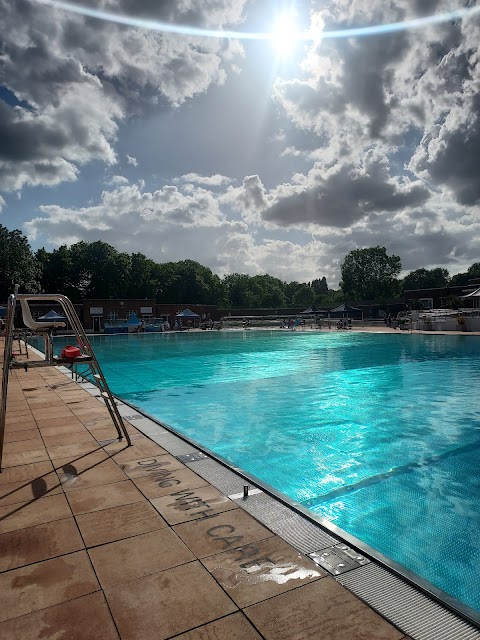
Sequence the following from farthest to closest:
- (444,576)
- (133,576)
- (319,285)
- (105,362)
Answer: (319,285)
(105,362)
(444,576)
(133,576)

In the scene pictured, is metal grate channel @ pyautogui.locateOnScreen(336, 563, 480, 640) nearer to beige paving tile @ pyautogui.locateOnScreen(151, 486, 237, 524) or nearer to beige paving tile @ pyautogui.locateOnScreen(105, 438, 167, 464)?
beige paving tile @ pyautogui.locateOnScreen(151, 486, 237, 524)

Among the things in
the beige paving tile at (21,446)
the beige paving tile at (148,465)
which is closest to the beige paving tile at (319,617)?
the beige paving tile at (148,465)

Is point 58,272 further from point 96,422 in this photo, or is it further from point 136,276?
point 96,422

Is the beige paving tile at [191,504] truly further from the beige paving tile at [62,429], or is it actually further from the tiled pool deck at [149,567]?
the beige paving tile at [62,429]

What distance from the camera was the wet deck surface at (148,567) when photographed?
2.06m

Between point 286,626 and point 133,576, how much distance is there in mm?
998

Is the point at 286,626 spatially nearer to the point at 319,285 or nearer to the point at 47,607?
the point at 47,607

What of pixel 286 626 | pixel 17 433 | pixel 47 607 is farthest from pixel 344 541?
pixel 17 433

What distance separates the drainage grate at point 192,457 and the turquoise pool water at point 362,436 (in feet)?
4.67

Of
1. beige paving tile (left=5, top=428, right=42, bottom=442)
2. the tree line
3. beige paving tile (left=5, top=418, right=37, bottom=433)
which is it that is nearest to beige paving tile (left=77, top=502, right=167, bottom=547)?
beige paving tile (left=5, top=428, right=42, bottom=442)

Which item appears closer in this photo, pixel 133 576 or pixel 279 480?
pixel 133 576

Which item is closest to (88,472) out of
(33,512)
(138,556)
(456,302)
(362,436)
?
(33,512)

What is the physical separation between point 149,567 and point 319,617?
1.10 m

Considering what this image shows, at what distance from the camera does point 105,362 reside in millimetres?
18594
